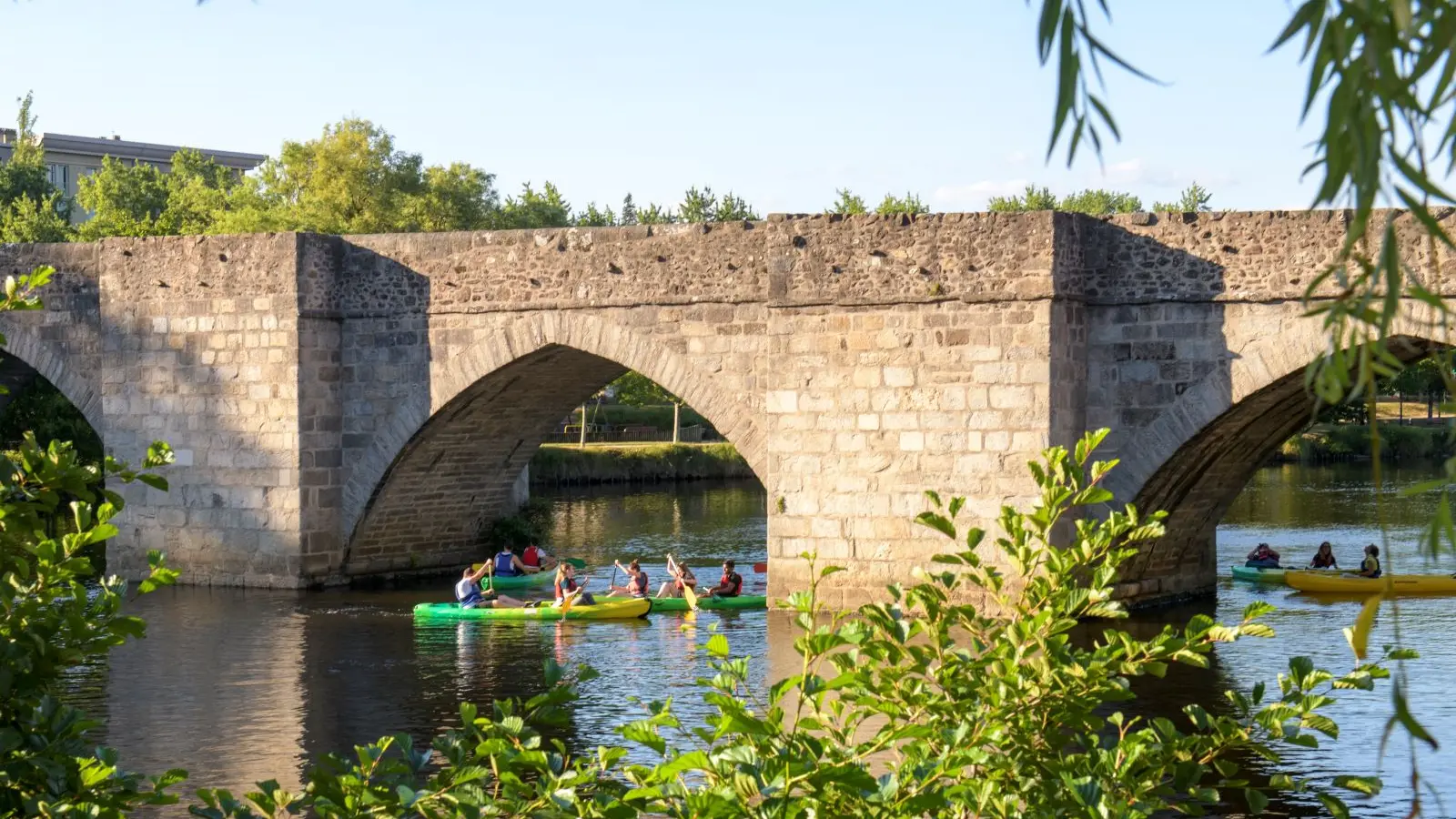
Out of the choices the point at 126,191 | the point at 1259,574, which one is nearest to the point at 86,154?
the point at 126,191

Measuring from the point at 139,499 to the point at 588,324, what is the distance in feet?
16.4

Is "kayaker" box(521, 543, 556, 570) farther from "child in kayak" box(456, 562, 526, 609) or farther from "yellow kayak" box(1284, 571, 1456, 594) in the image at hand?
"yellow kayak" box(1284, 571, 1456, 594)

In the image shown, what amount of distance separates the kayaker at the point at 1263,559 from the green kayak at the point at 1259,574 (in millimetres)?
202

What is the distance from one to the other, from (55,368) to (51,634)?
48.7 feet

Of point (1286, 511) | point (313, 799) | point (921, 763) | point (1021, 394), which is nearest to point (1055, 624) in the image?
point (921, 763)

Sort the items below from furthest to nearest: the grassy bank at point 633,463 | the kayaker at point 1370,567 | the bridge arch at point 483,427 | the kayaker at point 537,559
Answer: the grassy bank at point 633,463, the kayaker at point 537,559, the kayaker at point 1370,567, the bridge arch at point 483,427

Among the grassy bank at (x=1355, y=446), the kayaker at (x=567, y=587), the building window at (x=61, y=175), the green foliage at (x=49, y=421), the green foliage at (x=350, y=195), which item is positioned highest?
the building window at (x=61, y=175)

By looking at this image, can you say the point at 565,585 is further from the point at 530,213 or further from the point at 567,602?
the point at 530,213

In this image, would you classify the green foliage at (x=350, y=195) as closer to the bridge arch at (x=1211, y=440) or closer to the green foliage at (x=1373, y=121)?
the bridge arch at (x=1211, y=440)

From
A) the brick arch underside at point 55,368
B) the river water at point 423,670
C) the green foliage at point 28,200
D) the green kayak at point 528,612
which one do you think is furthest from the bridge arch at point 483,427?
the green foliage at point 28,200

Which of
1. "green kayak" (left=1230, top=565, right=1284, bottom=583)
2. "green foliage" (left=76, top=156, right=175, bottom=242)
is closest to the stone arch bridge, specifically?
"green kayak" (left=1230, top=565, right=1284, bottom=583)

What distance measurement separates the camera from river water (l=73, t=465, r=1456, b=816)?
10.5 meters

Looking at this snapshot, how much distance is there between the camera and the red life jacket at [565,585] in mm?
16125

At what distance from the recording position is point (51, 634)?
13.4 ft
